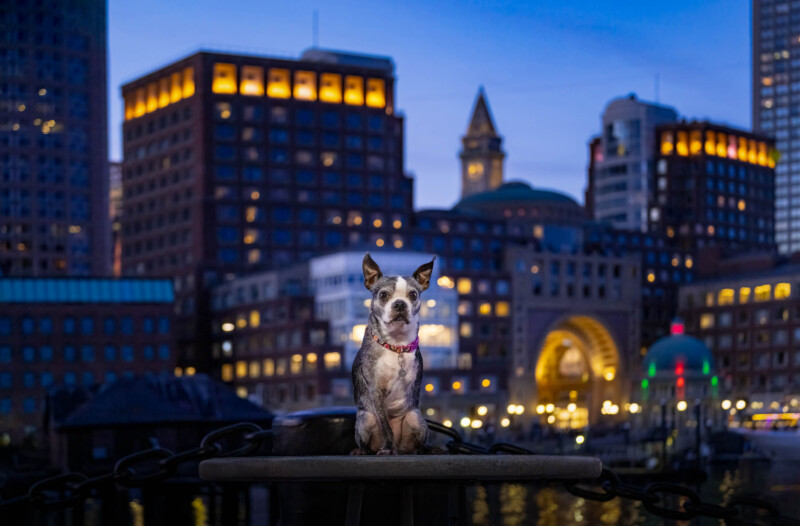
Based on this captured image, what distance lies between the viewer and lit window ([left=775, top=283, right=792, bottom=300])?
602ft

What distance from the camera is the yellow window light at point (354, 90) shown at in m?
195

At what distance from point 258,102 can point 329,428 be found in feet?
590

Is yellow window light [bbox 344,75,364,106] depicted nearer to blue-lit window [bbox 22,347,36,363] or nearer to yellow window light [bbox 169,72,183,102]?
yellow window light [bbox 169,72,183,102]

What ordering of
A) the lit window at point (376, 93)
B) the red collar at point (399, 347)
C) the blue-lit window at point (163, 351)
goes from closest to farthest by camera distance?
the red collar at point (399, 347) → the blue-lit window at point (163, 351) → the lit window at point (376, 93)

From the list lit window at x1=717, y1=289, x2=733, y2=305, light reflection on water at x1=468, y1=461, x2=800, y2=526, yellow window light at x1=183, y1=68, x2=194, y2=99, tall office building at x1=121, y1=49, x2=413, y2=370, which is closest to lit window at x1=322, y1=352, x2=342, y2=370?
light reflection on water at x1=468, y1=461, x2=800, y2=526

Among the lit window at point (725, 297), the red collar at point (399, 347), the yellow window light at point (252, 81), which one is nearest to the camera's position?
the red collar at point (399, 347)

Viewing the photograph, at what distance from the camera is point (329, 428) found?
12.1m

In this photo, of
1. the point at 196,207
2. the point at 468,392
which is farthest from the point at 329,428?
the point at 196,207

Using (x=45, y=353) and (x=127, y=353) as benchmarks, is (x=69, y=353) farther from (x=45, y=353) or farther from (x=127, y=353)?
(x=127, y=353)

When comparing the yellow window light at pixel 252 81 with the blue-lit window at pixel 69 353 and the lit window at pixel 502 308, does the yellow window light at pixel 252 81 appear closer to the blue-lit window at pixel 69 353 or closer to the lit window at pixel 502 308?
the lit window at pixel 502 308

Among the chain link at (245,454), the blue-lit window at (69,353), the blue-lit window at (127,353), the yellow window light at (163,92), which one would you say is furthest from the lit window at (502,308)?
the chain link at (245,454)

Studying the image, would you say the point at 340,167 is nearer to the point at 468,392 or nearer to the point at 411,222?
the point at 411,222

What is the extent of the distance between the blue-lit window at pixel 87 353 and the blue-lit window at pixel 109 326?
7.76 feet

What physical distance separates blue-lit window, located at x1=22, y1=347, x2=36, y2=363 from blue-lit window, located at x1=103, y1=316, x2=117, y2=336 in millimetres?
7857
